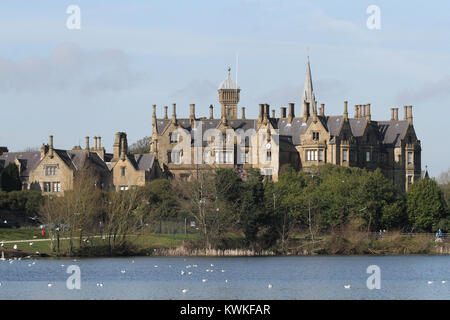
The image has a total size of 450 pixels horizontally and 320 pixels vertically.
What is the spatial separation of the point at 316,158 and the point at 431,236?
86.2 feet

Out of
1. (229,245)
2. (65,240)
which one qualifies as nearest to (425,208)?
(229,245)

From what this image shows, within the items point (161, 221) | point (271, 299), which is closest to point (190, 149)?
point (161, 221)

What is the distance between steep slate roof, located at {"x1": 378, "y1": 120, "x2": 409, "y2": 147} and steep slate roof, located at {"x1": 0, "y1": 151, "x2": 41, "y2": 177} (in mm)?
37757

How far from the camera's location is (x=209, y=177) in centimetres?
8581

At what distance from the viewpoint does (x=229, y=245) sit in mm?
84750

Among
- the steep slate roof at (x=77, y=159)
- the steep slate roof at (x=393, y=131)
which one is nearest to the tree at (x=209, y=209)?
the steep slate roof at (x=77, y=159)

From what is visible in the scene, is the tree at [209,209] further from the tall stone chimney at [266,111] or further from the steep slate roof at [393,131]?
the steep slate roof at [393,131]

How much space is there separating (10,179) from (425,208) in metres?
40.7

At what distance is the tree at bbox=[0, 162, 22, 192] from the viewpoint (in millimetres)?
110375

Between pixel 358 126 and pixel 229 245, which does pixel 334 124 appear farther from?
pixel 229 245

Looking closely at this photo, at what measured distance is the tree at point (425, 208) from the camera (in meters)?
Answer: 97.8
